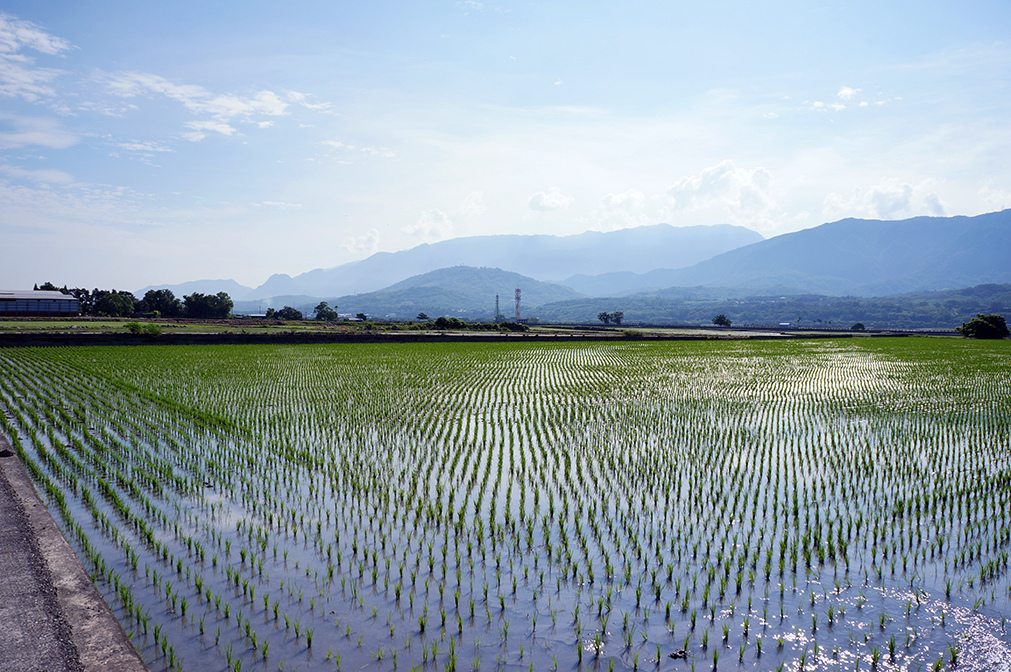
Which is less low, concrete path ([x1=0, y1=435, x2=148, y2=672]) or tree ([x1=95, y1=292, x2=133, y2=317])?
tree ([x1=95, y1=292, x2=133, y2=317])

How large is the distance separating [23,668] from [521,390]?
566 inches

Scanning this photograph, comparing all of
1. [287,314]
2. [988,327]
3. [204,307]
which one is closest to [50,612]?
[988,327]

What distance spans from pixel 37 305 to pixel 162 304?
→ 13.9 metres

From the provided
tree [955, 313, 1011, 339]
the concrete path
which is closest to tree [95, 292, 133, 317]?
the concrete path

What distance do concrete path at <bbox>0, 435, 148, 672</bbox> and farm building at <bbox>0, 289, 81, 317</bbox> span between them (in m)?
76.3

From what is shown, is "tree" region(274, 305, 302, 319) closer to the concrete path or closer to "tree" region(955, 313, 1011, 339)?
"tree" region(955, 313, 1011, 339)

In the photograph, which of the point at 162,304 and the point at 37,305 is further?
the point at 162,304

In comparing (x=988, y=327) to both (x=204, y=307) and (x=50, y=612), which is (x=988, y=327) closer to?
(x=50, y=612)

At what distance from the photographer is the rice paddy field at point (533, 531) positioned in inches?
164

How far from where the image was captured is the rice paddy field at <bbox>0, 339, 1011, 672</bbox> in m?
4.16

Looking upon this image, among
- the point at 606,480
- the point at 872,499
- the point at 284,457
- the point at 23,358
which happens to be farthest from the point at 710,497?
the point at 23,358

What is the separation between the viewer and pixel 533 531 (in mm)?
6141

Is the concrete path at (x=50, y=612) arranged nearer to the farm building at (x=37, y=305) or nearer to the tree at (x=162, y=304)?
the farm building at (x=37, y=305)

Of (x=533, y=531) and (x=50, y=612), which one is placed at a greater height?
(x=50, y=612)
